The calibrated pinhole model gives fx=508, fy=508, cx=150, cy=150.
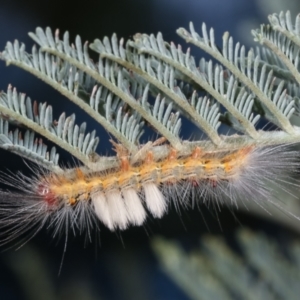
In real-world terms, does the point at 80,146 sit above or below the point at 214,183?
above

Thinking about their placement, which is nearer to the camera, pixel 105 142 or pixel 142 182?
pixel 142 182

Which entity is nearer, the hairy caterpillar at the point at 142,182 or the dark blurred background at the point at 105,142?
the hairy caterpillar at the point at 142,182

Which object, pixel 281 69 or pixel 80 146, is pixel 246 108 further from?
pixel 80 146

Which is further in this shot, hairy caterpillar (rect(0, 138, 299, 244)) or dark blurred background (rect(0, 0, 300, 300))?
dark blurred background (rect(0, 0, 300, 300))

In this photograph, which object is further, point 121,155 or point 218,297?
point 218,297

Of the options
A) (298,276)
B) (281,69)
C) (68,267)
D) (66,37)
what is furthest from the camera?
(68,267)

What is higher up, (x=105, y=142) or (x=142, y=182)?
(x=105, y=142)

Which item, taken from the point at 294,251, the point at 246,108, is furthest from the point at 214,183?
the point at 246,108

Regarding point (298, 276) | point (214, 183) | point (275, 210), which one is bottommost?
point (298, 276)
